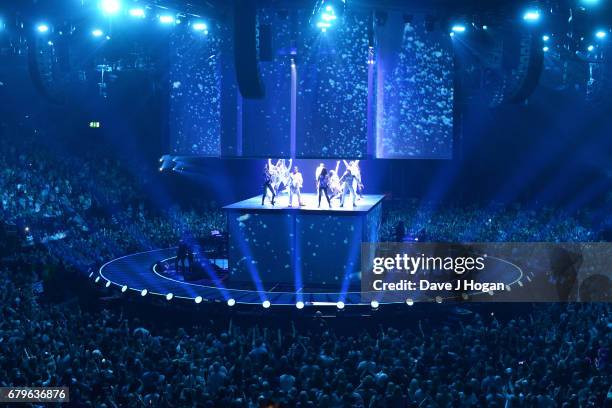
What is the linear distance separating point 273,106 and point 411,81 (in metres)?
2.71

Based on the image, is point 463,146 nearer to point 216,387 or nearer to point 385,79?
point 385,79

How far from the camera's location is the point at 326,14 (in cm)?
1075

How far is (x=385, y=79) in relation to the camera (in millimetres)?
12086

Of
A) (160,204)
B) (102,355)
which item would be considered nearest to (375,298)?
(102,355)

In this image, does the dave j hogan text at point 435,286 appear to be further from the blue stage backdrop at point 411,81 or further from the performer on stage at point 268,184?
the blue stage backdrop at point 411,81

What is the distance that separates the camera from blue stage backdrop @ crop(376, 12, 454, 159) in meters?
12.0

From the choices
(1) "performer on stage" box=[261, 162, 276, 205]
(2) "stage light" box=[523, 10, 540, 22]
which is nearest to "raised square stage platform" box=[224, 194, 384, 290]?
(1) "performer on stage" box=[261, 162, 276, 205]

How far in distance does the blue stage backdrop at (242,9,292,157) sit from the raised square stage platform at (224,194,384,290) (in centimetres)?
112

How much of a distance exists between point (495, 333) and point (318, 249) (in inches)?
174

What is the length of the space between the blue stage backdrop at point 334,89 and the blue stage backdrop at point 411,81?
1002mm

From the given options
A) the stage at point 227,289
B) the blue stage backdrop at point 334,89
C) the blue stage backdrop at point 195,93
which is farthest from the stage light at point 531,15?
the blue stage backdrop at point 195,93

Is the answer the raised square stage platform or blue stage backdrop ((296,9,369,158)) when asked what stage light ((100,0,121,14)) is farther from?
the raised square stage platform

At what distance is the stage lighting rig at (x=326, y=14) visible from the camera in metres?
10.3

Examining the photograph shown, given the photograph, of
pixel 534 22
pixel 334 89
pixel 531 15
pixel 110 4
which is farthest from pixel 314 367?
pixel 110 4
